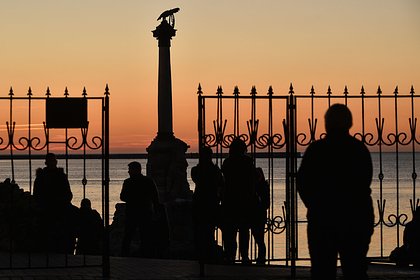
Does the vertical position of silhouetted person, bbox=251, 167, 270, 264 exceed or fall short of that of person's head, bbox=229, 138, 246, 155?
it falls short

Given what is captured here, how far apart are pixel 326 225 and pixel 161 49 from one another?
23436mm

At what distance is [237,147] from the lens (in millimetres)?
15102

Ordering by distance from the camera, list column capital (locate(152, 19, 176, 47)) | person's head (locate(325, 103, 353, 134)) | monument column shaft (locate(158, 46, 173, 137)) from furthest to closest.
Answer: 1. monument column shaft (locate(158, 46, 173, 137))
2. column capital (locate(152, 19, 176, 47))
3. person's head (locate(325, 103, 353, 134))

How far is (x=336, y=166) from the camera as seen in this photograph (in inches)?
379

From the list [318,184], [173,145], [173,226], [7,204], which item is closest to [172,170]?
[173,145]

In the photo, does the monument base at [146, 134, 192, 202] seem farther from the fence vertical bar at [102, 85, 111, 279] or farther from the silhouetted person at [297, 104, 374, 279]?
the silhouetted person at [297, 104, 374, 279]

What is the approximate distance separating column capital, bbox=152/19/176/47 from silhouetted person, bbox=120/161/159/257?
15.4 meters

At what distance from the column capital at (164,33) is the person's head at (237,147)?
1736 centimetres

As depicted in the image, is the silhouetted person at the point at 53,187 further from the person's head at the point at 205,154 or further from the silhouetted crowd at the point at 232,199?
the person's head at the point at 205,154

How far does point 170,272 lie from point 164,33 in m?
18.7

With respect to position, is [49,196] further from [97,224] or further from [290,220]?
[290,220]

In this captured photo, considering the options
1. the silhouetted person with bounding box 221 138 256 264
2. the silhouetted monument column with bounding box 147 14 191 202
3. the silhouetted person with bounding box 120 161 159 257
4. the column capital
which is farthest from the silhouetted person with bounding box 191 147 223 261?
the column capital

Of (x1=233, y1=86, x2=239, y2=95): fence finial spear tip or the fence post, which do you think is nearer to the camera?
the fence post

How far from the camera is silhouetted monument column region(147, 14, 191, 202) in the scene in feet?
103
